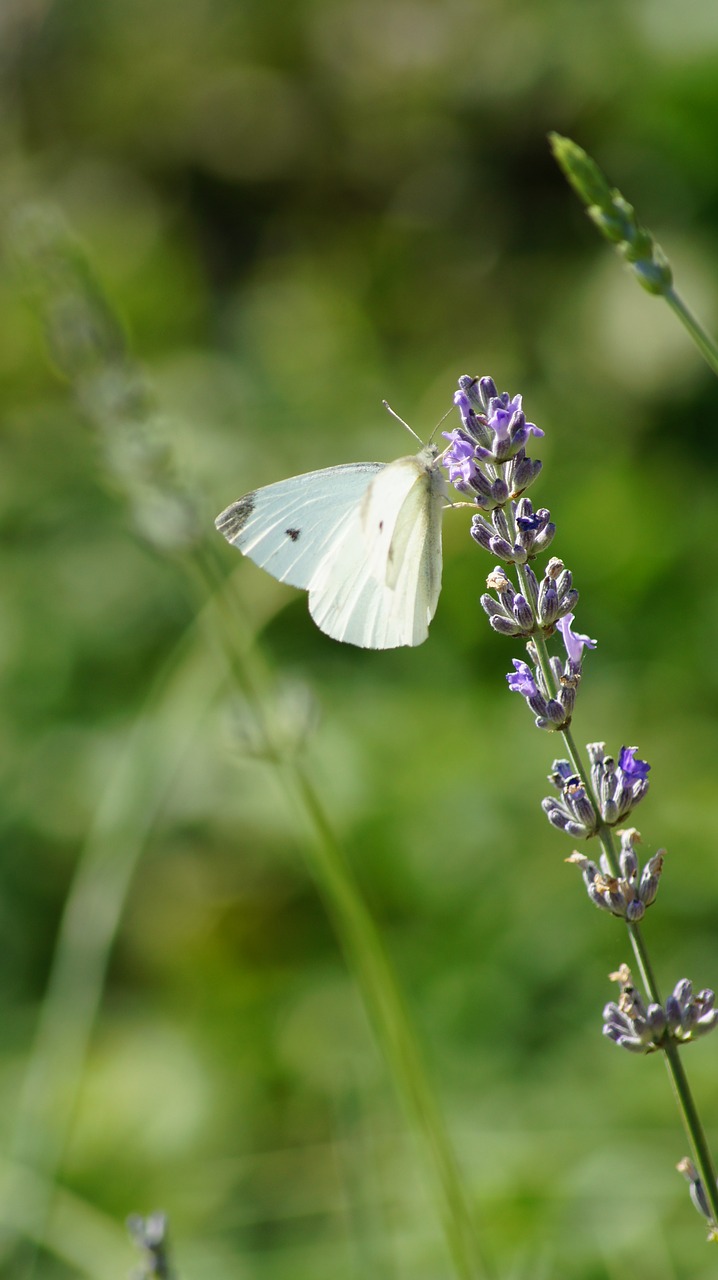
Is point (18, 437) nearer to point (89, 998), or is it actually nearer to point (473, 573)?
point (473, 573)

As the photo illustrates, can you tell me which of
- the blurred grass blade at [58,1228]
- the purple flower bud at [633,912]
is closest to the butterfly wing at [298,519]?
the purple flower bud at [633,912]

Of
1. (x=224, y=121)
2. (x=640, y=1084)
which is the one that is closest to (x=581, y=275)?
(x=224, y=121)

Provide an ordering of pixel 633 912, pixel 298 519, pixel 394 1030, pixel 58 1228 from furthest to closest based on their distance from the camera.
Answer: pixel 58 1228 → pixel 298 519 → pixel 394 1030 → pixel 633 912

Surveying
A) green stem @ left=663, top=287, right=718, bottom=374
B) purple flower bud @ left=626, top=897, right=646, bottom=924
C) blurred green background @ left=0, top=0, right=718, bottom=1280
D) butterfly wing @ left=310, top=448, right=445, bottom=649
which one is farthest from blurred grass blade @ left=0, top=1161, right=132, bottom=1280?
green stem @ left=663, top=287, right=718, bottom=374

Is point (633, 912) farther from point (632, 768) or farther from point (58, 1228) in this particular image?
point (58, 1228)

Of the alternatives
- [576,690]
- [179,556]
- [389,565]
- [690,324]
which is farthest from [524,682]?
[179,556]

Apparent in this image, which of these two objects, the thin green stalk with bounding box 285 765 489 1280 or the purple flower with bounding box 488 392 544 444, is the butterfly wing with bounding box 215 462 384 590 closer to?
the thin green stalk with bounding box 285 765 489 1280

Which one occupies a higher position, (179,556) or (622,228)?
(179,556)

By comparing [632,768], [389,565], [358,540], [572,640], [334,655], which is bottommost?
[632,768]
